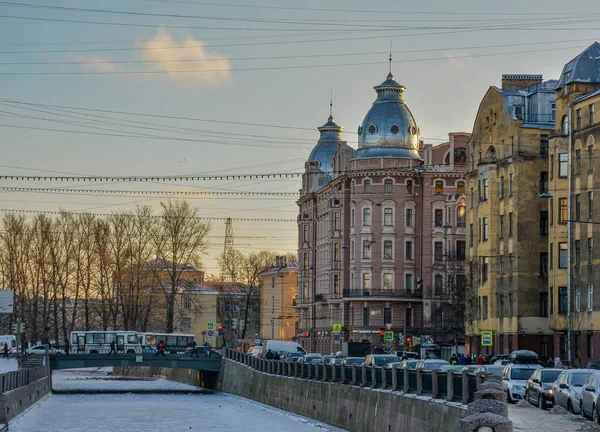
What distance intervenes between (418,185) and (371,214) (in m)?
5.44

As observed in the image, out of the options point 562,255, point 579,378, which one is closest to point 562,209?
point 562,255

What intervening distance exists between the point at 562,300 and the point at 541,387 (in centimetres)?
3639

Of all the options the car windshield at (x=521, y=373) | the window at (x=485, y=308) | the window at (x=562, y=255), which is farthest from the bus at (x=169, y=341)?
the car windshield at (x=521, y=373)

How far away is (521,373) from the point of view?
51625 mm

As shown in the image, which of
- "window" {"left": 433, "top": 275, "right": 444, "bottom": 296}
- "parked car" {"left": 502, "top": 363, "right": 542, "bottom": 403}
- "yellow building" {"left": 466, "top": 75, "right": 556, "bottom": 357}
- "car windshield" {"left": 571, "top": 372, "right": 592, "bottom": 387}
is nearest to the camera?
"car windshield" {"left": 571, "top": 372, "right": 592, "bottom": 387}

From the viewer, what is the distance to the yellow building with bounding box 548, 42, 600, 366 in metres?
75.9

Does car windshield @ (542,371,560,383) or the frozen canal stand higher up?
car windshield @ (542,371,560,383)

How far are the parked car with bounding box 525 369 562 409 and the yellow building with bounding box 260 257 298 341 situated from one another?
391 ft

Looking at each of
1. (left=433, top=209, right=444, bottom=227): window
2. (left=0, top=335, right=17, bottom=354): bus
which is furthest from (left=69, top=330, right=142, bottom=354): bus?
(left=433, top=209, right=444, bottom=227): window

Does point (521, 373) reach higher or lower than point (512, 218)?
lower

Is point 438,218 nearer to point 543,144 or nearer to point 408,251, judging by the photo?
point 408,251

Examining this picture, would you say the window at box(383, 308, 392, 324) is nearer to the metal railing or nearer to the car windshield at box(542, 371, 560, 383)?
the metal railing

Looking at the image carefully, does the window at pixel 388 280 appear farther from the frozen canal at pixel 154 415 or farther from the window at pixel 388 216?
the frozen canal at pixel 154 415

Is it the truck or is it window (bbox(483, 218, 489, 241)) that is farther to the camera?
the truck
